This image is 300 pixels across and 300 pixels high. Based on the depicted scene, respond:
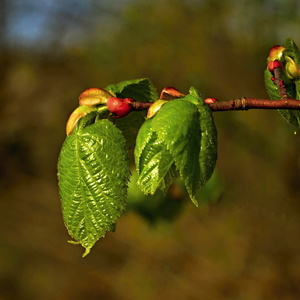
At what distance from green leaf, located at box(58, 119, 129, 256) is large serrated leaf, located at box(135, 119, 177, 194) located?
0.02 meters

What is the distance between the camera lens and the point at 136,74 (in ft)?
13.9

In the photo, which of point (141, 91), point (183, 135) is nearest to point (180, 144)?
point (183, 135)

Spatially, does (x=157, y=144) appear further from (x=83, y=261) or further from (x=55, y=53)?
(x=55, y=53)

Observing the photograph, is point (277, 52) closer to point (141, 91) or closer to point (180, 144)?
point (141, 91)

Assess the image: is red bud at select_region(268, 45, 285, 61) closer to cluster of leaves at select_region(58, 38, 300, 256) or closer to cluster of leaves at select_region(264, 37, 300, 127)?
cluster of leaves at select_region(264, 37, 300, 127)

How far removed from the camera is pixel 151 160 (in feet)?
2.28

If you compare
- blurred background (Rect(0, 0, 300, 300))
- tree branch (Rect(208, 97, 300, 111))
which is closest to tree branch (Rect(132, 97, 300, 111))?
tree branch (Rect(208, 97, 300, 111))

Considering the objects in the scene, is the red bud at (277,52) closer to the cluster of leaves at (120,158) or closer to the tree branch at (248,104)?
the tree branch at (248,104)

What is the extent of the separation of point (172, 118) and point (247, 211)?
2.66 metres

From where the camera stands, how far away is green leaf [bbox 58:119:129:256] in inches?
27.6

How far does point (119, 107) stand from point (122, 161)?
0.09 meters

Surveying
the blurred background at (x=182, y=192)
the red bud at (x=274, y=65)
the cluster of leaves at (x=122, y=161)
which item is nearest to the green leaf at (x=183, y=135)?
the cluster of leaves at (x=122, y=161)

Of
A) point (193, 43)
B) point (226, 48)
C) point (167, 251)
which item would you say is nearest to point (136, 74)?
point (193, 43)

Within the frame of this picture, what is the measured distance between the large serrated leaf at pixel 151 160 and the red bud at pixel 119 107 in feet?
0.23
